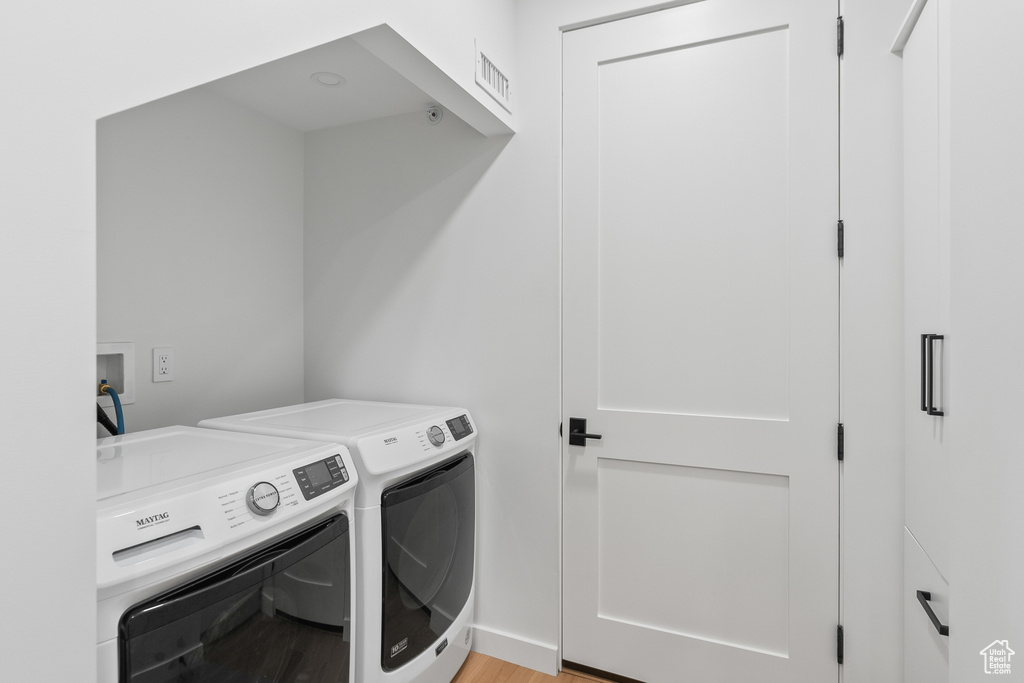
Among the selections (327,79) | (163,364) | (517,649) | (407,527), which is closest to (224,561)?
(407,527)

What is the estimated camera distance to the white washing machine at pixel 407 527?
4.48 ft

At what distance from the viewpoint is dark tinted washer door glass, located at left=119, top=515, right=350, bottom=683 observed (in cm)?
87

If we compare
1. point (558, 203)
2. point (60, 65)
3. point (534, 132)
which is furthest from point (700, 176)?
point (60, 65)

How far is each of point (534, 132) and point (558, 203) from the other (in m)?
0.28

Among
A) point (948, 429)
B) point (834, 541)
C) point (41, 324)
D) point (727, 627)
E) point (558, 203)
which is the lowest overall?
point (727, 627)

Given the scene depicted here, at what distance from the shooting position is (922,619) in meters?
1.34

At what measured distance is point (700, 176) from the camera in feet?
5.57

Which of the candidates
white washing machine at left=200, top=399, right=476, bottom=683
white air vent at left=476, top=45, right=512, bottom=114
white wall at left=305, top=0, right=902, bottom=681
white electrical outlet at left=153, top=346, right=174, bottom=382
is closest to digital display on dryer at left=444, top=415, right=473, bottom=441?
white washing machine at left=200, top=399, right=476, bottom=683

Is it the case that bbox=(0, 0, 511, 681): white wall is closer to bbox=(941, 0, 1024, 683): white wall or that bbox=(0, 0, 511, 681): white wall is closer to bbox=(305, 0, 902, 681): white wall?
bbox=(305, 0, 902, 681): white wall

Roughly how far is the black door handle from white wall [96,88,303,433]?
123 centimetres

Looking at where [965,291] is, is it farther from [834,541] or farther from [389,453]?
[389,453]

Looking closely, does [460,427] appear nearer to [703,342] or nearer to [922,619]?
[703,342]

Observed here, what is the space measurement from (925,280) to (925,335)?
0.53 ft

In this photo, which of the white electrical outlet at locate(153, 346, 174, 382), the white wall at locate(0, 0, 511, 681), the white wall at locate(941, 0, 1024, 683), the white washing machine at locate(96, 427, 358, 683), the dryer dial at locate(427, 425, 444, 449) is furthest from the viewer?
the white electrical outlet at locate(153, 346, 174, 382)
